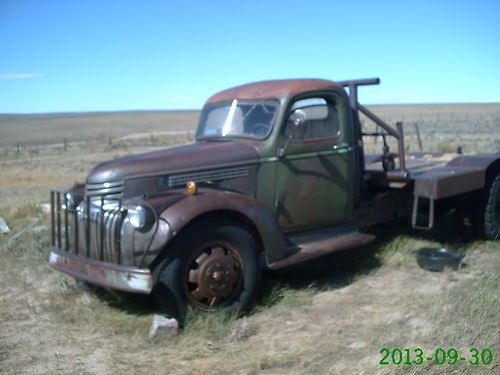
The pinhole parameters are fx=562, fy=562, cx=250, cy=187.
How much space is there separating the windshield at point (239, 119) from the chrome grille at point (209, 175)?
45cm

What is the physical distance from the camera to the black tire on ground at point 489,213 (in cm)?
693

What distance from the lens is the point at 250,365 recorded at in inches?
150

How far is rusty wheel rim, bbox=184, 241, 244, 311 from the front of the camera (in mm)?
4551

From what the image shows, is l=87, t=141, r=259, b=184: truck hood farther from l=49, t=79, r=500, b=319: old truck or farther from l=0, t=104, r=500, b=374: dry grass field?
l=0, t=104, r=500, b=374: dry grass field

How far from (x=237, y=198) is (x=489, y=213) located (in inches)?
146

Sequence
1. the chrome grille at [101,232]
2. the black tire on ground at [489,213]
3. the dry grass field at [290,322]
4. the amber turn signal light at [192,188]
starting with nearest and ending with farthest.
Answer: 1. the dry grass field at [290,322]
2. the chrome grille at [101,232]
3. the amber turn signal light at [192,188]
4. the black tire on ground at [489,213]

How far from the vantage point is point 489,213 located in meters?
6.93

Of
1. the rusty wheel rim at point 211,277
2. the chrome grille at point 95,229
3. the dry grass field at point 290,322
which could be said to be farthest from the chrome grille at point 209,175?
the dry grass field at point 290,322

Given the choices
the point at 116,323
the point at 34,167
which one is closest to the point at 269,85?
the point at 116,323

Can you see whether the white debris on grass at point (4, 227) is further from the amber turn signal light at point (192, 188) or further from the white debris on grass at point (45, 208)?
the amber turn signal light at point (192, 188)

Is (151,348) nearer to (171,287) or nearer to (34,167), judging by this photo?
(171,287)

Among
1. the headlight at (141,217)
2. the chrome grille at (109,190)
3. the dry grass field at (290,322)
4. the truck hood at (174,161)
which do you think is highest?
the truck hood at (174,161)

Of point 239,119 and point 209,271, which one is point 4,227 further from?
point 209,271

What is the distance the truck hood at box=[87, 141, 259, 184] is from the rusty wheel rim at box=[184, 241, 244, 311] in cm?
78
